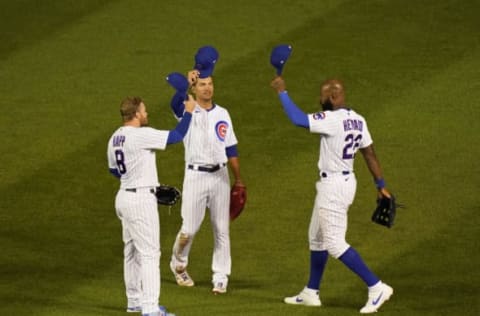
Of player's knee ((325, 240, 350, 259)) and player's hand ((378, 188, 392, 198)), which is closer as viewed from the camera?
player's knee ((325, 240, 350, 259))

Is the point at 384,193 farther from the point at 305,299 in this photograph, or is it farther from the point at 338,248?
the point at 305,299

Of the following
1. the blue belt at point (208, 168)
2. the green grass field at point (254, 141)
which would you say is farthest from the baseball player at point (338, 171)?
the blue belt at point (208, 168)

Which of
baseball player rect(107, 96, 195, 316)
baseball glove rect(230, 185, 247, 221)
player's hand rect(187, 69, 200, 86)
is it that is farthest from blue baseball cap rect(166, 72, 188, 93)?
baseball glove rect(230, 185, 247, 221)

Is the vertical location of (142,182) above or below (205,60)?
below

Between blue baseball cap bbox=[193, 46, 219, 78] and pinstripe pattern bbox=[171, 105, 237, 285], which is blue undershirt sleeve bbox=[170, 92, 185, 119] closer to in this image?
pinstripe pattern bbox=[171, 105, 237, 285]

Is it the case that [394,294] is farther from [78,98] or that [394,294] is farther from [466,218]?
[78,98]

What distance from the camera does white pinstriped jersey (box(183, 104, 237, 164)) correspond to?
1032cm

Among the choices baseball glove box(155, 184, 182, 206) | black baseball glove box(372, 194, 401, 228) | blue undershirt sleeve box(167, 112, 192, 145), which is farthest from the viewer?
baseball glove box(155, 184, 182, 206)

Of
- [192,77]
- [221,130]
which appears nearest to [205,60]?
[192,77]

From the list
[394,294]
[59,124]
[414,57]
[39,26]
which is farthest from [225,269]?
[39,26]

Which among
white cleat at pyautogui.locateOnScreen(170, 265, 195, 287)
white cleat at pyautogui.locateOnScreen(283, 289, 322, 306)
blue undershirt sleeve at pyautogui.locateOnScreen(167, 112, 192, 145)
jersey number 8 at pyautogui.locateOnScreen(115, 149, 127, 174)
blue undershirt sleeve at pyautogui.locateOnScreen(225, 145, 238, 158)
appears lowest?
white cleat at pyautogui.locateOnScreen(283, 289, 322, 306)

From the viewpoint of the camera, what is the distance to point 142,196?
9344mm

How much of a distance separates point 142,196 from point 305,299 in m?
1.56

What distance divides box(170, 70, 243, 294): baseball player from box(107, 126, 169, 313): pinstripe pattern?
981 mm
